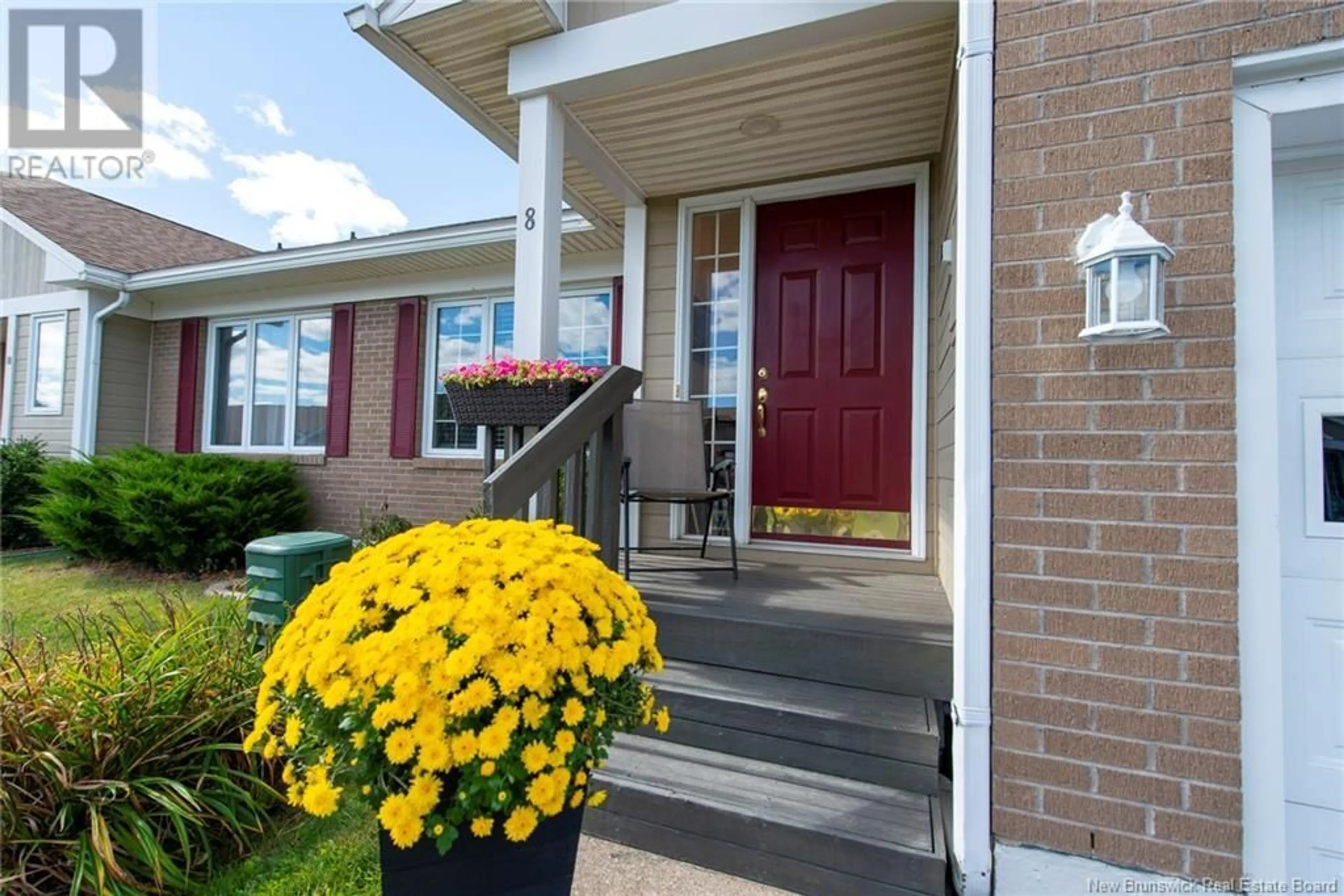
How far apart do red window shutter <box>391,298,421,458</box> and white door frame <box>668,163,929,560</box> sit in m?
3.21

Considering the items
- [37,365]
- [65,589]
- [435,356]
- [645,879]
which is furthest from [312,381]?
[645,879]

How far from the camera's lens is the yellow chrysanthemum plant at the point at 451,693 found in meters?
1.04

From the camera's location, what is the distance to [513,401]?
8.04 ft

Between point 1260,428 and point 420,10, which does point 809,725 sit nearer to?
point 1260,428

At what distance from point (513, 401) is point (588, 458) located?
14.8 inches

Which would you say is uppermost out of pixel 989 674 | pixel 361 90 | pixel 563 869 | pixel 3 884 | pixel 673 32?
pixel 361 90

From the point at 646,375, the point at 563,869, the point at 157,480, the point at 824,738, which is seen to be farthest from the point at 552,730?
the point at 157,480

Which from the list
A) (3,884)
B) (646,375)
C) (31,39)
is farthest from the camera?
(31,39)

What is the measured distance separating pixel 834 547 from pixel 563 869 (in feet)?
7.90

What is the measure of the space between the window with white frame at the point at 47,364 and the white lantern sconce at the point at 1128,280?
31.4 feet

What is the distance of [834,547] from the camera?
3352mm

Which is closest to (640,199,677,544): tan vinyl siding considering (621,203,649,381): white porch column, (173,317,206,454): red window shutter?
(621,203,649,381): white porch column

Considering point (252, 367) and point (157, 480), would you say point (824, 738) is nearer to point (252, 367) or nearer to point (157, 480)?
point (157, 480)

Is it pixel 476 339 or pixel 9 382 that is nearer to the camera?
pixel 476 339
